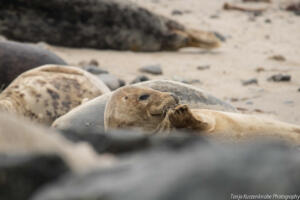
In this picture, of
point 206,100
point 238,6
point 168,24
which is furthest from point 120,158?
point 238,6

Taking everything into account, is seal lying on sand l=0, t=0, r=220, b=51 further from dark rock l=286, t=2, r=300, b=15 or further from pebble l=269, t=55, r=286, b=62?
dark rock l=286, t=2, r=300, b=15

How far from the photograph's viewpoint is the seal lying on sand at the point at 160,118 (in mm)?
2098

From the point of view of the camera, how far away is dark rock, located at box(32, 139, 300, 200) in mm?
655

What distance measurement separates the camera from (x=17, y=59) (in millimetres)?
3941

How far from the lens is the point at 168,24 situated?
7156 mm

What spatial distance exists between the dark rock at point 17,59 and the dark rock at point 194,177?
10.9 feet

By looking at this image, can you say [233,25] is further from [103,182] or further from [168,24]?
[103,182]

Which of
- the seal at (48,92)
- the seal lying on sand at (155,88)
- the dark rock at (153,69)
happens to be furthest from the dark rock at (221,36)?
the seal lying on sand at (155,88)

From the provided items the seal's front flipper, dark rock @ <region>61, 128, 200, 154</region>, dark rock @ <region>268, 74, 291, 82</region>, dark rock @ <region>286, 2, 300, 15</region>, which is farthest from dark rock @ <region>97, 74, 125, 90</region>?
dark rock @ <region>286, 2, 300, 15</region>

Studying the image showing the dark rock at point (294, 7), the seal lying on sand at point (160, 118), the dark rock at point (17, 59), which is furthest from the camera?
the dark rock at point (294, 7)

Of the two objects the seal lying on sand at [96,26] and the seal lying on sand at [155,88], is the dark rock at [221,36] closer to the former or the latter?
the seal lying on sand at [96,26]

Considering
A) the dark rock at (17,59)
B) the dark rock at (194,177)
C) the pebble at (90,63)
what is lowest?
the pebble at (90,63)

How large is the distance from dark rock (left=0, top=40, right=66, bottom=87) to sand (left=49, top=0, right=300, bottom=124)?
51.4 inches

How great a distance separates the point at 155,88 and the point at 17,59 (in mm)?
1824
